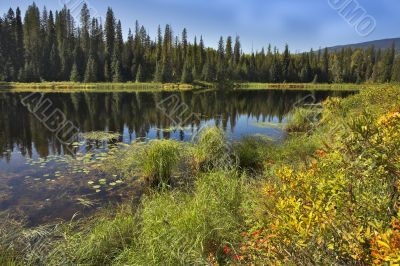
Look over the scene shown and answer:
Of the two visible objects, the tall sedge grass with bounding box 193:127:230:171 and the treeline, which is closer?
the tall sedge grass with bounding box 193:127:230:171

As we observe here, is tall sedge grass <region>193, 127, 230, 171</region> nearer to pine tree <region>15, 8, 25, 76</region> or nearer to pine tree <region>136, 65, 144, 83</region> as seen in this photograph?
pine tree <region>136, 65, 144, 83</region>

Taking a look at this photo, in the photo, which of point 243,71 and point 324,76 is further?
point 324,76

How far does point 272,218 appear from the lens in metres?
3.64

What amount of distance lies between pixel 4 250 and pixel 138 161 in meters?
5.40

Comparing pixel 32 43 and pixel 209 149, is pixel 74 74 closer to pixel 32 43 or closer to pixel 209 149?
pixel 32 43

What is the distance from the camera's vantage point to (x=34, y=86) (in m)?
64.2

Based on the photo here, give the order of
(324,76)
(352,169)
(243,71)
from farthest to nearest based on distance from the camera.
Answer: (324,76)
(243,71)
(352,169)

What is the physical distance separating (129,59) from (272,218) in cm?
8402

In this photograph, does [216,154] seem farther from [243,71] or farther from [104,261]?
[243,71]

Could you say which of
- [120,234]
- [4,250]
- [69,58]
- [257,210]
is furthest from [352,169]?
[69,58]

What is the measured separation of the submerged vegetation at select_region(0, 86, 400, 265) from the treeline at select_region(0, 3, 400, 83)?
232 ft

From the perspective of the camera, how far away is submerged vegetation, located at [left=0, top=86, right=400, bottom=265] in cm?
270

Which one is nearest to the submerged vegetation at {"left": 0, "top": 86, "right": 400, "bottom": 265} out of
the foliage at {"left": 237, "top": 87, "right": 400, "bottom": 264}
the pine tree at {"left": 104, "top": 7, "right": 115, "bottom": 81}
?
the foliage at {"left": 237, "top": 87, "right": 400, "bottom": 264}

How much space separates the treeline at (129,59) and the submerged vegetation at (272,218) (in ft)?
232
